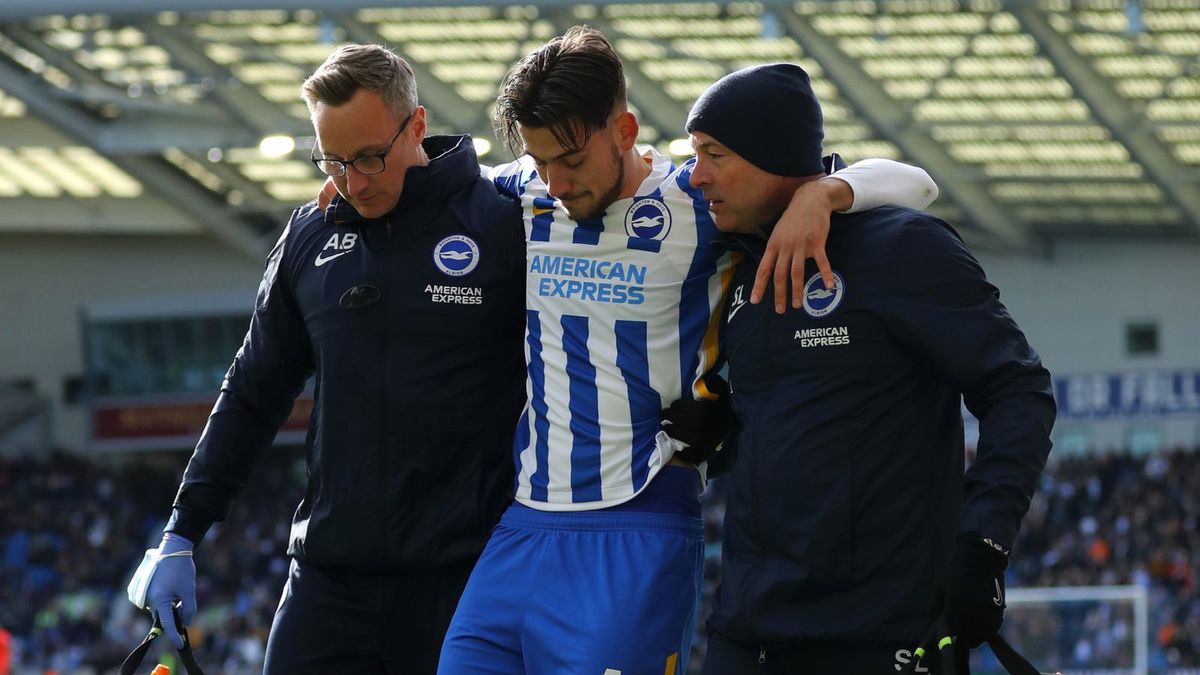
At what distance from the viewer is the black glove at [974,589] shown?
3.05 meters

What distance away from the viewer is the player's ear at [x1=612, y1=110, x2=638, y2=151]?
3596mm

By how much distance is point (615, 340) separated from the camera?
3.63 meters

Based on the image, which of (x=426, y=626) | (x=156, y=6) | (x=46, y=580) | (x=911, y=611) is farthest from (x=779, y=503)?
(x=46, y=580)

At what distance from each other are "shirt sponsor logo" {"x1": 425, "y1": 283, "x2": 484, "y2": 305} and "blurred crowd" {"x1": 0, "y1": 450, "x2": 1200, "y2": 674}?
472 inches

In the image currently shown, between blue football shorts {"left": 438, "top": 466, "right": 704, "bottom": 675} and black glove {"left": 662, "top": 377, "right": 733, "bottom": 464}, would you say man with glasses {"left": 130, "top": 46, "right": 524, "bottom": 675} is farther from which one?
black glove {"left": 662, "top": 377, "right": 733, "bottom": 464}

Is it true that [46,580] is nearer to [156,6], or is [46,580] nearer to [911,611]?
[156,6]

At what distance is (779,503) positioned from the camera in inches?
130

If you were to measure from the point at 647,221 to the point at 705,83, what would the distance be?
943 inches

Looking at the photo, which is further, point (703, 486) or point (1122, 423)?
point (1122, 423)

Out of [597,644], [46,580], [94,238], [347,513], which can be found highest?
[94,238]

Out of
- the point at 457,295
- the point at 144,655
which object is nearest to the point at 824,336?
the point at 457,295

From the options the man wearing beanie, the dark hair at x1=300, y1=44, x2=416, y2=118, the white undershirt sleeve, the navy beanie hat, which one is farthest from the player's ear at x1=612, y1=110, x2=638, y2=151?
the dark hair at x1=300, y1=44, x2=416, y2=118

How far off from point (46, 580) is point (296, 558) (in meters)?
26.4

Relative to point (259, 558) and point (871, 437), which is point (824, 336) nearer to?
point (871, 437)
